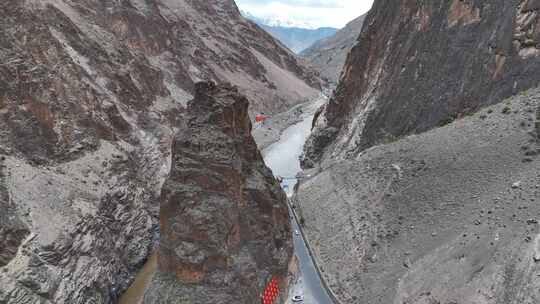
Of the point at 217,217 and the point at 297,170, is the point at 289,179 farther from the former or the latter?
the point at 217,217

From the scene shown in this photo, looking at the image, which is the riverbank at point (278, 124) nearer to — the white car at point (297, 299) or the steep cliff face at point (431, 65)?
the steep cliff face at point (431, 65)

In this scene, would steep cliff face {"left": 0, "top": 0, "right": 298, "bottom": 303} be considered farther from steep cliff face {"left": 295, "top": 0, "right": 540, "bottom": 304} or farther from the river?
steep cliff face {"left": 295, "top": 0, "right": 540, "bottom": 304}

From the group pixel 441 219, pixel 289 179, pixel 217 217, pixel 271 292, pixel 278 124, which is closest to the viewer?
pixel 217 217

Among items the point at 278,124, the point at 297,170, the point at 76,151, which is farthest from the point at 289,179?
the point at 278,124

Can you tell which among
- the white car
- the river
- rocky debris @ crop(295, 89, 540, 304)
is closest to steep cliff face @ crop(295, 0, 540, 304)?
rocky debris @ crop(295, 89, 540, 304)

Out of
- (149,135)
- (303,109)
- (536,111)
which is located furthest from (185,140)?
(303,109)

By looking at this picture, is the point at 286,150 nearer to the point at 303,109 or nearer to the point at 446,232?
the point at 303,109
